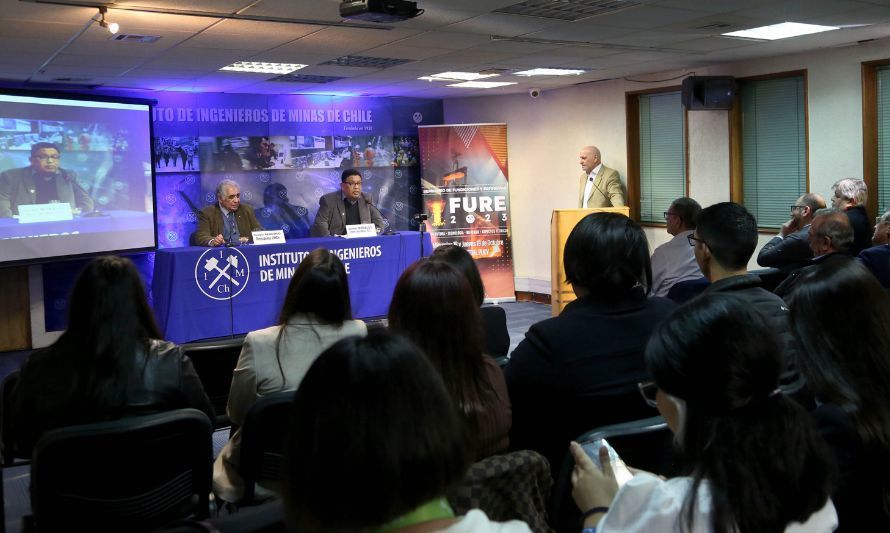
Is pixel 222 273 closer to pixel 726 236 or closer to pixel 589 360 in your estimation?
pixel 726 236

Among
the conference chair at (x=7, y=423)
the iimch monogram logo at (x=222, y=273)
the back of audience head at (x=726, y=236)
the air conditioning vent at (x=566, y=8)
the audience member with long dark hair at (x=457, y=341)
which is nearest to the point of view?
the audience member with long dark hair at (x=457, y=341)

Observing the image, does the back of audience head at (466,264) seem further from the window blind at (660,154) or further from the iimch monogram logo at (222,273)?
the window blind at (660,154)

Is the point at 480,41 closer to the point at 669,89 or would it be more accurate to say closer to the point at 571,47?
the point at 571,47

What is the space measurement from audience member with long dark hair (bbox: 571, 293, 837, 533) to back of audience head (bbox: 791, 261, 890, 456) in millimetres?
431

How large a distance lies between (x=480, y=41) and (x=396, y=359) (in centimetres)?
562

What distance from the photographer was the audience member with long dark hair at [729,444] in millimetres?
1249

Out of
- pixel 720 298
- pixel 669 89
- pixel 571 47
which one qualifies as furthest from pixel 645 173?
pixel 720 298

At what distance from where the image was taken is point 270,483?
103 inches

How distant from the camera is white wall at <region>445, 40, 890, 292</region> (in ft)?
23.9

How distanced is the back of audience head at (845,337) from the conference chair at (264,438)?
1375mm

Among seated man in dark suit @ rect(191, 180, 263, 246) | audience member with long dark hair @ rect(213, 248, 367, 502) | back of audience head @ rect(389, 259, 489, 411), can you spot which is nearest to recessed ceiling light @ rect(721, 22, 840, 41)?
audience member with long dark hair @ rect(213, 248, 367, 502)

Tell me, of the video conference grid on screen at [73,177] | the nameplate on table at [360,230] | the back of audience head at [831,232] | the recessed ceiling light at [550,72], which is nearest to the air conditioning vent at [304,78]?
the video conference grid on screen at [73,177]

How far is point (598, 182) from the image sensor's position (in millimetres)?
9344

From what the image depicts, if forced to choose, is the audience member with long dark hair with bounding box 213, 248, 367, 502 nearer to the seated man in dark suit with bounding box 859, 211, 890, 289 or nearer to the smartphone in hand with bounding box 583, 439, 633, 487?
the smartphone in hand with bounding box 583, 439, 633, 487
